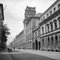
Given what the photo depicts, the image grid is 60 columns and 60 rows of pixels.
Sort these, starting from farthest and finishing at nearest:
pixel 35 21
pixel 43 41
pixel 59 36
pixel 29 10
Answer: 1. pixel 29 10
2. pixel 35 21
3. pixel 43 41
4. pixel 59 36

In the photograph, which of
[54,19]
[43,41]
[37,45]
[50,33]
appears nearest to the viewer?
[54,19]

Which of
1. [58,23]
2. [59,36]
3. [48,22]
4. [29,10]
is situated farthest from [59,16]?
[29,10]

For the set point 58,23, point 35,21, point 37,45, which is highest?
point 35,21

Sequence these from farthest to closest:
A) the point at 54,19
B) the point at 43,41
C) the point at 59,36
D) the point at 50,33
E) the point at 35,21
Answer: the point at 35,21 → the point at 43,41 → the point at 50,33 → the point at 54,19 → the point at 59,36

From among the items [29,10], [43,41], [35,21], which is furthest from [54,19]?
[29,10]

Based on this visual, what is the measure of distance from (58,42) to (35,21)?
1313 inches

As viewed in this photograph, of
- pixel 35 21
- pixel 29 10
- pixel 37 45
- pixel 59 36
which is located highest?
pixel 29 10

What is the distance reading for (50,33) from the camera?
39.2 meters

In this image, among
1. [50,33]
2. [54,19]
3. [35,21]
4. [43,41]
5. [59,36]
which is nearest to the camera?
[59,36]

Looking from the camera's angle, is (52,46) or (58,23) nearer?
(58,23)

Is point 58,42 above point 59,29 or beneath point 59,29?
beneath

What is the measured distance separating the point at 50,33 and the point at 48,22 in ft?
13.8

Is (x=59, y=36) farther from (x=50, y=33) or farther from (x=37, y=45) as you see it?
(x=37, y=45)

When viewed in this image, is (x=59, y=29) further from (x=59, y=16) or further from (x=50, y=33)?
(x=50, y=33)
